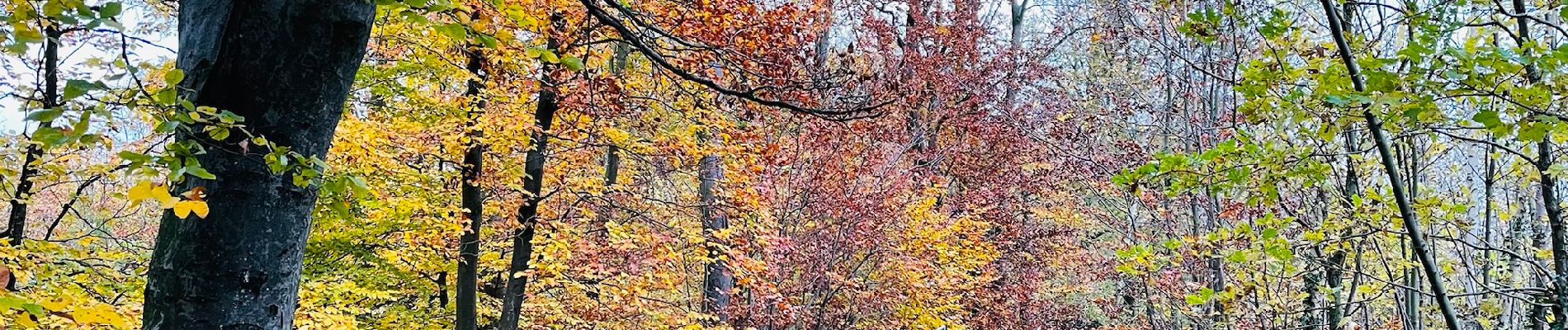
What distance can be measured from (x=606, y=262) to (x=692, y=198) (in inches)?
47.9

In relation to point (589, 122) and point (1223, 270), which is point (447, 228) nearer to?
point (589, 122)

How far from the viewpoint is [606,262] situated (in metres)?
8.66

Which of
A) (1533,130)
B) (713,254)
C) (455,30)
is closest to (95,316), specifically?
(455,30)

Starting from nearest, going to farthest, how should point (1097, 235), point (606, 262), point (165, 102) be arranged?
point (165, 102)
point (606, 262)
point (1097, 235)

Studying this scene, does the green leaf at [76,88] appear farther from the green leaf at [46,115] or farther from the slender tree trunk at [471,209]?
the slender tree trunk at [471,209]

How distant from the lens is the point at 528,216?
783 cm

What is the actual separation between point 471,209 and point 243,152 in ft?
19.9

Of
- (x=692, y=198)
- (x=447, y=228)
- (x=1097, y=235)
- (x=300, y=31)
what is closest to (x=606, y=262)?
(x=692, y=198)

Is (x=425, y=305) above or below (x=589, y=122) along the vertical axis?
below

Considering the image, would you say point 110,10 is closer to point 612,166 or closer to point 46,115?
point 46,115

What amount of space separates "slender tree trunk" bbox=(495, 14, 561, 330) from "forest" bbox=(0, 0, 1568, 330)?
0.04 m

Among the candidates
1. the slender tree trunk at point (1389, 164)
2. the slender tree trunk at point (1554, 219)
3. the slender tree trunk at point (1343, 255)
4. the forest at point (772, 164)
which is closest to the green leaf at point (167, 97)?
the forest at point (772, 164)

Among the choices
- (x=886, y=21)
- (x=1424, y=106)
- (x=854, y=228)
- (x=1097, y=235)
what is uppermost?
(x=886, y=21)

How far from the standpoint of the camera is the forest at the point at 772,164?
1.89 metres
